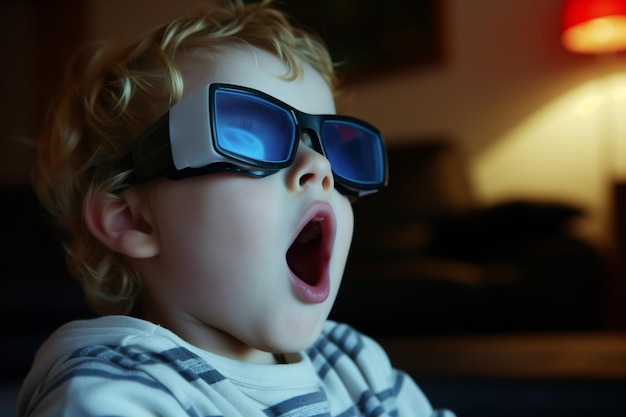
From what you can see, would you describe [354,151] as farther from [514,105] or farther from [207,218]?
[514,105]

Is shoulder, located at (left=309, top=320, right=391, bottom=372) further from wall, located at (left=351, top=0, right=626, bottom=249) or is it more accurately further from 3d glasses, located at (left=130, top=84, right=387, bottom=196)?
wall, located at (left=351, top=0, right=626, bottom=249)

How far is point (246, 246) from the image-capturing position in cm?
62

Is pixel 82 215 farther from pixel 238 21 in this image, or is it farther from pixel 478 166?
pixel 478 166

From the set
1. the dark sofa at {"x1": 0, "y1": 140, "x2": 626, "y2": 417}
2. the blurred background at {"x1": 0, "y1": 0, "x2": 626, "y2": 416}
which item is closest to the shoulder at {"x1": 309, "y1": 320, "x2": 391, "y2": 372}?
the blurred background at {"x1": 0, "y1": 0, "x2": 626, "y2": 416}

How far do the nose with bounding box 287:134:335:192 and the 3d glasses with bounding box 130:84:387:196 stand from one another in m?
0.01

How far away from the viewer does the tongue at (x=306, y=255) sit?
2.27ft

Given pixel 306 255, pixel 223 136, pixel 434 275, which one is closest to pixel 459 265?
pixel 434 275

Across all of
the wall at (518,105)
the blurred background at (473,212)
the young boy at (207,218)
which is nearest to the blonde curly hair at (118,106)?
the young boy at (207,218)

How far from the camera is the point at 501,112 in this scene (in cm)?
308

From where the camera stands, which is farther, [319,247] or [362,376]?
[362,376]

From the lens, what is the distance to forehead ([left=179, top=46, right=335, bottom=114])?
0.68 meters

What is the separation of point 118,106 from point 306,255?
0.26 meters

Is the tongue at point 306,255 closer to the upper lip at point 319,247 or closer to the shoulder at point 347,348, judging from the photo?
the upper lip at point 319,247

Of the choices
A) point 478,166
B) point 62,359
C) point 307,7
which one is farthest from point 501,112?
point 62,359
